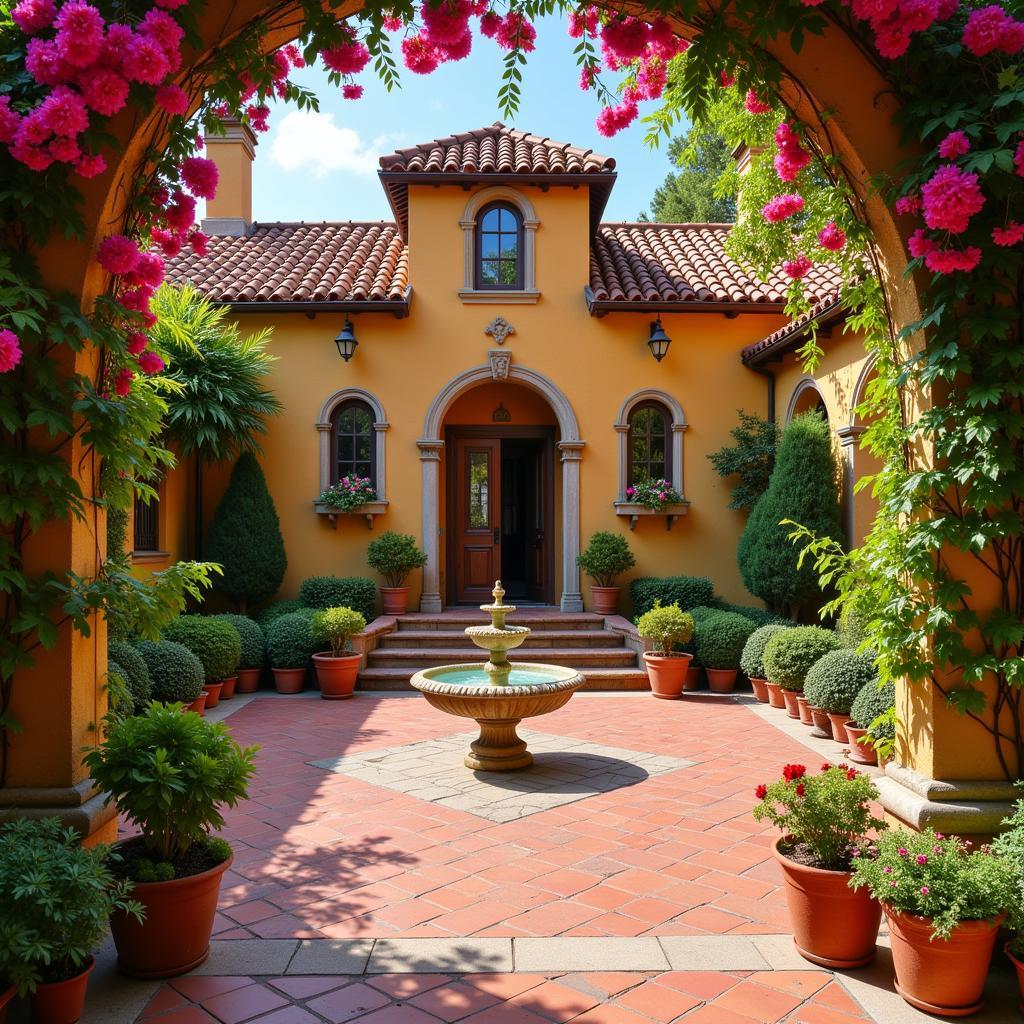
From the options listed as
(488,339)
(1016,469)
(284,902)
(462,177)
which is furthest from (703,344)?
(284,902)

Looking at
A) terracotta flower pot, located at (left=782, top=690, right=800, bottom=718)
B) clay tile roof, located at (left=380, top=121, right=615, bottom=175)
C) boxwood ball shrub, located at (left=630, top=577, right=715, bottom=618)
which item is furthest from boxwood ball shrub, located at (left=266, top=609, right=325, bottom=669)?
clay tile roof, located at (left=380, top=121, right=615, bottom=175)

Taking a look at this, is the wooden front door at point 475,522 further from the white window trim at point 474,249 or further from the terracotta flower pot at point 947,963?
the terracotta flower pot at point 947,963

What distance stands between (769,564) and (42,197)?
844 centimetres

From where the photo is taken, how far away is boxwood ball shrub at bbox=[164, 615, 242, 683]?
29.2 ft

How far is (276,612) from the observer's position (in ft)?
35.9

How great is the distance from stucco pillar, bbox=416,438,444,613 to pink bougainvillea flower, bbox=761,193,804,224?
7890mm

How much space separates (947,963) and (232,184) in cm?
1465

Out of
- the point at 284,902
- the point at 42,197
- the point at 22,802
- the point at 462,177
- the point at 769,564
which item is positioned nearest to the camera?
the point at 42,197

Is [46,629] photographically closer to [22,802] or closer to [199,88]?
[22,802]

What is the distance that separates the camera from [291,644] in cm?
995

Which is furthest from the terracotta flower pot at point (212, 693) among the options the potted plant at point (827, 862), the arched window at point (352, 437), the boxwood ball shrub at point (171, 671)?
the potted plant at point (827, 862)

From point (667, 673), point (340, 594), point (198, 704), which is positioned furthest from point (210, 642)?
point (667, 673)

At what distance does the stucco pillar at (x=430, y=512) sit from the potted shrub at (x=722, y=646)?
3923 mm

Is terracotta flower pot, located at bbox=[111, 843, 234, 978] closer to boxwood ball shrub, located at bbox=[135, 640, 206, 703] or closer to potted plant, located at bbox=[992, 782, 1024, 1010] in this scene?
Answer: potted plant, located at bbox=[992, 782, 1024, 1010]
